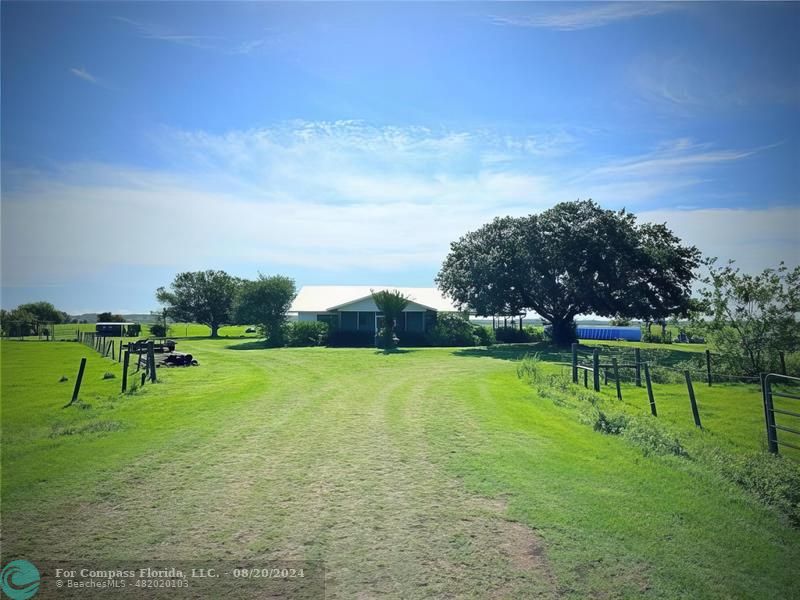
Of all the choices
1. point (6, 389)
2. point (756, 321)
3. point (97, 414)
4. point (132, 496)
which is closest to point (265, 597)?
point (132, 496)

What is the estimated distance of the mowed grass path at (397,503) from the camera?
473 cm

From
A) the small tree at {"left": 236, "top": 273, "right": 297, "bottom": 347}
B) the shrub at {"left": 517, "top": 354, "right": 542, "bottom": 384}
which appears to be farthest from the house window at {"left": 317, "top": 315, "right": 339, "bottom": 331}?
the shrub at {"left": 517, "top": 354, "right": 542, "bottom": 384}

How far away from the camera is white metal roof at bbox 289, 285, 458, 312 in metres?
46.1

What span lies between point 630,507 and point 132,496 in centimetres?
724

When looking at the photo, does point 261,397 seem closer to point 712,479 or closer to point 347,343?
point 712,479

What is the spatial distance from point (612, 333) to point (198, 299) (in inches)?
2581

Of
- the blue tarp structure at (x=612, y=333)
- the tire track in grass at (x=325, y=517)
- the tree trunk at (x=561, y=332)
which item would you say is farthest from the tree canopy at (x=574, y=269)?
the tire track in grass at (x=325, y=517)

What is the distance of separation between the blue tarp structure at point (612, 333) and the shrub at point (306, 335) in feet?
137

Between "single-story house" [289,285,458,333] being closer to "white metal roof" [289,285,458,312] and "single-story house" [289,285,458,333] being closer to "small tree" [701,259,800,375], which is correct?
"white metal roof" [289,285,458,312]

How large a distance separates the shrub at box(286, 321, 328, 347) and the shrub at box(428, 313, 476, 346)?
403 inches

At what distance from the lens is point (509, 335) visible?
4809cm

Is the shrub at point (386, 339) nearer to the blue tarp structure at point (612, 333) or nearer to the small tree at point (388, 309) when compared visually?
the small tree at point (388, 309)

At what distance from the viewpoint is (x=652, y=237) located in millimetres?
42094

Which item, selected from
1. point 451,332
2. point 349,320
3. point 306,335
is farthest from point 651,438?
point 349,320
